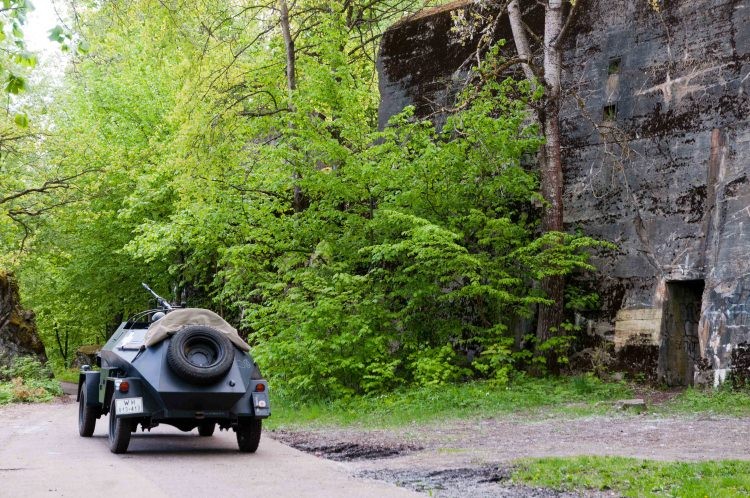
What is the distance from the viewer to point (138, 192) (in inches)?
1177

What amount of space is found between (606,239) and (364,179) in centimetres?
524

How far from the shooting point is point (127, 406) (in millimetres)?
9930

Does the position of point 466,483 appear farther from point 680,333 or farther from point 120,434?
point 680,333

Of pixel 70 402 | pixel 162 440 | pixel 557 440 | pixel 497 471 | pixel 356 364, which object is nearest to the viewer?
pixel 497 471

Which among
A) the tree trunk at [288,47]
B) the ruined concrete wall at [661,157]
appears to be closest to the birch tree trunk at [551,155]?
the ruined concrete wall at [661,157]

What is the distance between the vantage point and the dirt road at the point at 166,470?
24.4ft

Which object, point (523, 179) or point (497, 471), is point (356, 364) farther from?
point (497, 471)

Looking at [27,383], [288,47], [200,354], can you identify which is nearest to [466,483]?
[200,354]

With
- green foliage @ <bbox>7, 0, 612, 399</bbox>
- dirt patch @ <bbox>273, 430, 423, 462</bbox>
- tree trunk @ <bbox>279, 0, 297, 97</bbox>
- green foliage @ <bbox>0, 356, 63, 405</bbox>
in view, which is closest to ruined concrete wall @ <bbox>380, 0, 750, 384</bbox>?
green foliage @ <bbox>7, 0, 612, 399</bbox>

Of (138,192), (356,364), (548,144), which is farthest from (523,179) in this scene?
(138,192)

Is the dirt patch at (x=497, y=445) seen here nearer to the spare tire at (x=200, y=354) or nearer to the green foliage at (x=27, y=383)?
the spare tire at (x=200, y=354)

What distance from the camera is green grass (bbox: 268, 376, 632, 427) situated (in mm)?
13797

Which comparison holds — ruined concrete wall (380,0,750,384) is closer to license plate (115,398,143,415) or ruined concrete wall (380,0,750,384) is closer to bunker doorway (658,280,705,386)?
bunker doorway (658,280,705,386)

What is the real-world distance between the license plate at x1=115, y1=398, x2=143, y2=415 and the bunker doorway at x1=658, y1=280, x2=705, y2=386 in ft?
33.7
